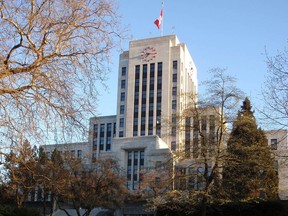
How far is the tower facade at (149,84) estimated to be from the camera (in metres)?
79.6

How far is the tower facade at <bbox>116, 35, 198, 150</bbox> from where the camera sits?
79.6m

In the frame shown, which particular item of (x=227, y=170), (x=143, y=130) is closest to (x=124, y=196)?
(x=227, y=170)

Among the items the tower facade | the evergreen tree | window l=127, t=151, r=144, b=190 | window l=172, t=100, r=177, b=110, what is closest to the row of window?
the tower facade

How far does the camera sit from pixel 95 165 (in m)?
40.8

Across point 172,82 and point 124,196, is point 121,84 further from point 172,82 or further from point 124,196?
point 124,196

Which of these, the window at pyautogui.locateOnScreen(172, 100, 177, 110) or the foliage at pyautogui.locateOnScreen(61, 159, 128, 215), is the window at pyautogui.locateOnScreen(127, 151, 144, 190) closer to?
the window at pyautogui.locateOnScreen(172, 100, 177, 110)

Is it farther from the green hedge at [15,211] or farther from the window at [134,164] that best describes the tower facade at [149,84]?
the green hedge at [15,211]

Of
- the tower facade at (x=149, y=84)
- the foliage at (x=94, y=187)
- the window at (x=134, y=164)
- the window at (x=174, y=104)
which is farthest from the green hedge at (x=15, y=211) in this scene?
the window at (x=174, y=104)

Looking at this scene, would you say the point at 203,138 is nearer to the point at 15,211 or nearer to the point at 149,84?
the point at 15,211

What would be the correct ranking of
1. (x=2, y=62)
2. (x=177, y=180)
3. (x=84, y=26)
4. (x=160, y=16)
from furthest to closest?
1. (x=160, y=16)
2. (x=177, y=180)
3. (x=84, y=26)
4. (x=2, y=62)

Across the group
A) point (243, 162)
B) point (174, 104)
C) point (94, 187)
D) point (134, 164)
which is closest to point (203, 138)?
point (243, 162)

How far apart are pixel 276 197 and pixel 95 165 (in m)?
16.9

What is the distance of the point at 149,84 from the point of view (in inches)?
3211

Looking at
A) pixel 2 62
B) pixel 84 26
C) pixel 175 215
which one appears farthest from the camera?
pixel 175 215
